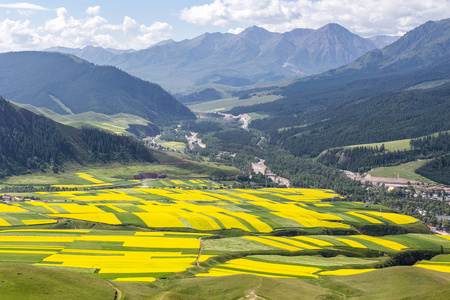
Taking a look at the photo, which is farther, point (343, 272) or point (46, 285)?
point (343, 272)

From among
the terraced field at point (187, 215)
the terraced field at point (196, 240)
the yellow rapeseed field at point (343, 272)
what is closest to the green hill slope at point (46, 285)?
the terraced field at point (196, 240)

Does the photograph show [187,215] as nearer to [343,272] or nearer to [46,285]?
[343,272]

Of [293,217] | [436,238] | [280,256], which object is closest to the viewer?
[280,256]

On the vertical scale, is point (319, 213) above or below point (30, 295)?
below

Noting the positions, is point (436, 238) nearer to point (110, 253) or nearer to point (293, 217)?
point (293, 217)

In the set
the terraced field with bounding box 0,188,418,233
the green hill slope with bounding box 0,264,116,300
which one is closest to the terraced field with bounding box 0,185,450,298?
the terraced field with bounding box 0,188,418,233

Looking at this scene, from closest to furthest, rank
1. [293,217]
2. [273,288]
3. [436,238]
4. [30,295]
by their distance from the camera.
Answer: [30,295], [273,288], [436,238], [293,217]

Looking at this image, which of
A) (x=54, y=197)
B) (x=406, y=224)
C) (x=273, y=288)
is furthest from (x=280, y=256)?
(x=54, y=197)

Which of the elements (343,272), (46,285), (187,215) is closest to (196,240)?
(187,215)

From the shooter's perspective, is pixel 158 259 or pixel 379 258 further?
pixel 379 258

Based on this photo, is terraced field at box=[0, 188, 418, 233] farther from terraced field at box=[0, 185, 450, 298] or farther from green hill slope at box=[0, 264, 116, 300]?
green hill slope at box=[0, 264, 116, 300]
